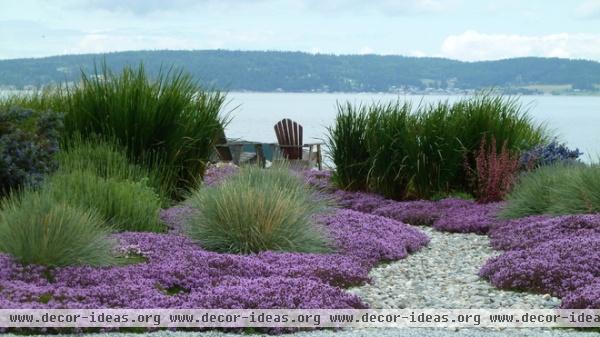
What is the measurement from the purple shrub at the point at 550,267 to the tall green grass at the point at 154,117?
4674 millimetres

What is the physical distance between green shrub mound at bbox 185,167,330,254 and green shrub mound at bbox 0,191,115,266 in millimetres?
1520

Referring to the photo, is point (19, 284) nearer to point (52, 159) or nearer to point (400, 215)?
point (52, 159)

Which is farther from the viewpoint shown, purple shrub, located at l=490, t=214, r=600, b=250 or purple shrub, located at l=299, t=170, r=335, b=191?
purple shrub, located at l=299, t=170, r=335, b=191

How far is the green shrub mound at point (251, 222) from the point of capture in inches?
319

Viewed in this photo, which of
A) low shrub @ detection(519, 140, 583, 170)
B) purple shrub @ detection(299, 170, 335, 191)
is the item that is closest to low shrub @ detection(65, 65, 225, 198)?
purple shrub @ detection(299, 170, 335, 191)

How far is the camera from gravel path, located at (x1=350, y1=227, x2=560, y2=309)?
6844 mm

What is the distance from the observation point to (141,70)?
11.8 metres

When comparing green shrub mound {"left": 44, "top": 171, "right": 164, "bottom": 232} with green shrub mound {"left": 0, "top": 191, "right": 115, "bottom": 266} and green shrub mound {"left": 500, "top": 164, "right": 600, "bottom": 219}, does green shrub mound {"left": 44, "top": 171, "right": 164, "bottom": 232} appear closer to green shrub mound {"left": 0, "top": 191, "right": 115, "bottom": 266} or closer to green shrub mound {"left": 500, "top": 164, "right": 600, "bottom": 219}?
green shrub mound {"left": 0, "top": 191, "right": 115, "bottom": 266}

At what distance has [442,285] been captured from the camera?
25.2 feet

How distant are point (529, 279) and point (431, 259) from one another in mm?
1769

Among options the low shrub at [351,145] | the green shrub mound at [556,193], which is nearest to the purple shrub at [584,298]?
the green shrub mound at [556,193]

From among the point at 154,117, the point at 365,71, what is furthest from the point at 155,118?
the point at 365,71

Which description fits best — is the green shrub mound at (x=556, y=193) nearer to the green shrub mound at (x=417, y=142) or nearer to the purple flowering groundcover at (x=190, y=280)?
the green shrub mound at (x=417, y=142)

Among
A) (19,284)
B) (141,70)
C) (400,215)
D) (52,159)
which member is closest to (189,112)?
(141,70)
